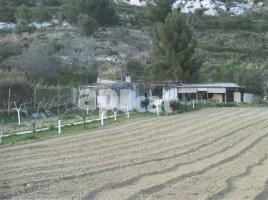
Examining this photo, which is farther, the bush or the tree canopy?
the tree canopy

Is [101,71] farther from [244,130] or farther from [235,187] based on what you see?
[235,187]

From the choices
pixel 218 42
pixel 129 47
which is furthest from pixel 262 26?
pixel 129 47

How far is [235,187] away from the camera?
11797 mm

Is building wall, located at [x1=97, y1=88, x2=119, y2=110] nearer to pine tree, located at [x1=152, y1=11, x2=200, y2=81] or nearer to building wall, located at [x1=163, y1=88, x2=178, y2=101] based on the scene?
building wall, located at [x1=163, y1=88, x2=178, y2=101]

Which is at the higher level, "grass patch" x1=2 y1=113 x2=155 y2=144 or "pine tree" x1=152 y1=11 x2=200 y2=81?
"pine tree" x1=152 y1=11 x2=200 y2=81

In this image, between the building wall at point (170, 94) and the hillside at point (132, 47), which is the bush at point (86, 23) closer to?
the hillside at point (132, 47)

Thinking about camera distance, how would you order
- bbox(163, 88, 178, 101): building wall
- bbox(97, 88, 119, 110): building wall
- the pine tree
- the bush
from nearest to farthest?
bbox(97, 88, 119, 110): building wall
bbox(163, 88, 178, 101): building wall
the pine tree
the bush

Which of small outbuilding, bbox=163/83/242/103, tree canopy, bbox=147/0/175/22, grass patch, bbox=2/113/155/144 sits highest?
tree canopy, bbox=147/0/175/22

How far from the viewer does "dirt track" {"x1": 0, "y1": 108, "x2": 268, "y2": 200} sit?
1126cm

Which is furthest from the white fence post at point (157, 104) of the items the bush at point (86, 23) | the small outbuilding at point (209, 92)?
the bush at point (86, 23)

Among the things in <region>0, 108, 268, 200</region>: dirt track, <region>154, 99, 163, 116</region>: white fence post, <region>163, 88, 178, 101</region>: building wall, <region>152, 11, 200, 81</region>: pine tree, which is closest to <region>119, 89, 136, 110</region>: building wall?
<region>154, 99, 163, 116</region>: white fence post

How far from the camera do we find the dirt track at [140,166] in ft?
36.9

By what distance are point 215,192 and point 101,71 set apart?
52513mm

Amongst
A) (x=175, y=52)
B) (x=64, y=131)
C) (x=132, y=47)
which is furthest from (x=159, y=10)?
(x=64, y=131)
